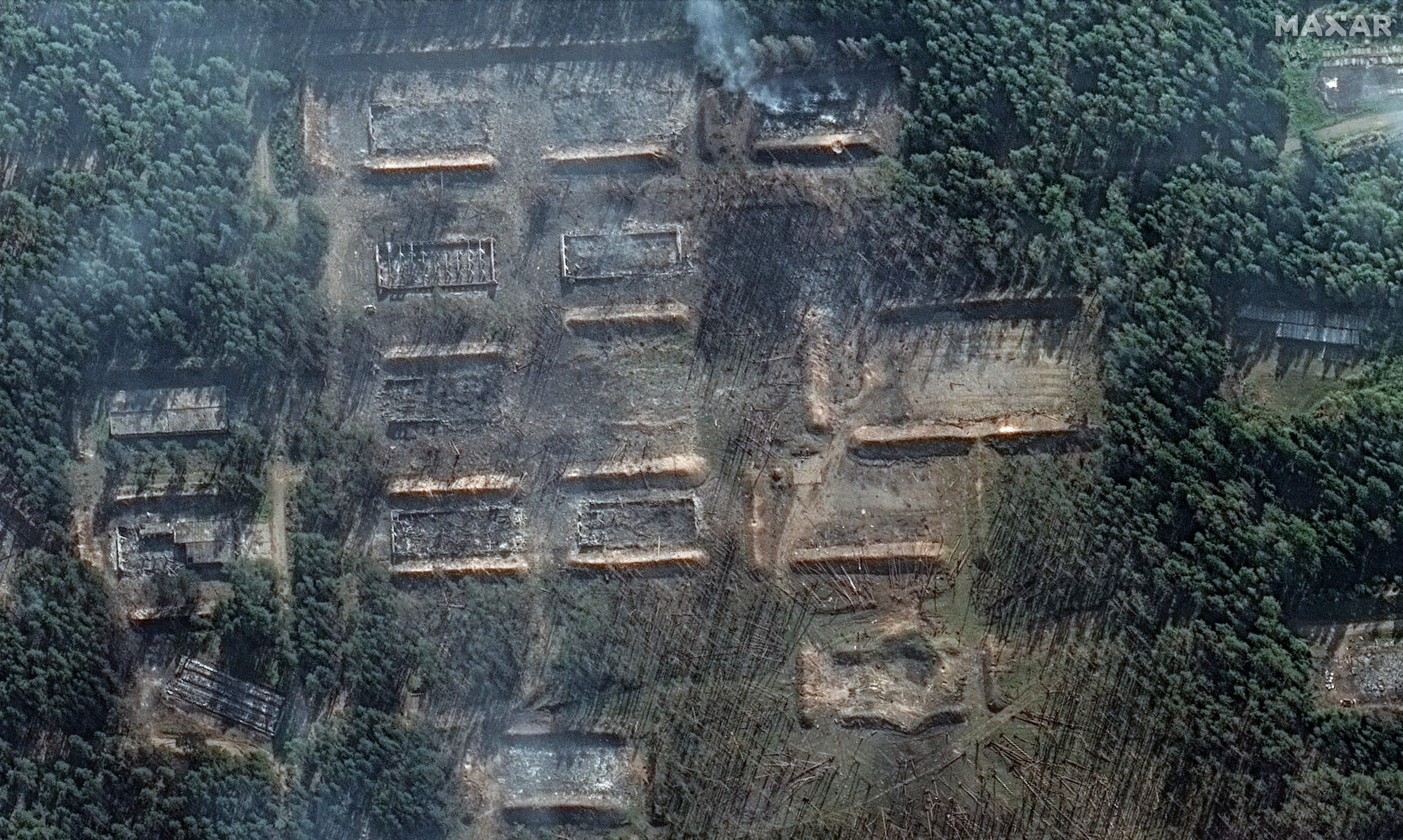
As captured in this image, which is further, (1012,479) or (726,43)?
(726,43)

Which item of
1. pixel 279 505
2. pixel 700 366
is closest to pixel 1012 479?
pixel 700 366

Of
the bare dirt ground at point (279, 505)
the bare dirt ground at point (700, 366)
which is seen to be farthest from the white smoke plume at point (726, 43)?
the bare dirt ground at point (279, 505)

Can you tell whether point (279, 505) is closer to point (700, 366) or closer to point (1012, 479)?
point (700, 366)

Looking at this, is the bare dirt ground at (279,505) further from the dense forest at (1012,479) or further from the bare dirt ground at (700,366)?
the dense forest at (1012,479)

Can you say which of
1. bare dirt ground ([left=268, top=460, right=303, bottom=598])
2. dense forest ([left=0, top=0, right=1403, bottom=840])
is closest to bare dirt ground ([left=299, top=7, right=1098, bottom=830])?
bare dirt ground ([left=268, top=460, right=303, bottom=598])

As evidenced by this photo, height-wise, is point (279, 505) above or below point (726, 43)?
below

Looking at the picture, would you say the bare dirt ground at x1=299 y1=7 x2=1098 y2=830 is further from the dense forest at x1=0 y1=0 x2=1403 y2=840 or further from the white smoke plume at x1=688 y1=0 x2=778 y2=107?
the dense forest at x1=0 y1=0 x2=1403 y2=840

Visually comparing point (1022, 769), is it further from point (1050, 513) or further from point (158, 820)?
point (158, 820)
